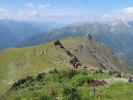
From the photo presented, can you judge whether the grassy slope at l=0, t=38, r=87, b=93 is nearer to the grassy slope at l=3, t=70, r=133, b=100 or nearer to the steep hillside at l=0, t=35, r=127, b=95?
the steep hillside at l=0, t=35, r=127, b=95

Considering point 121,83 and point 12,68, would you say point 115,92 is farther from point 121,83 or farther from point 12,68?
point 12,68

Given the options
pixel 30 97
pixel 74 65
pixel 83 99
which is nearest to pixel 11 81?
pixel 74 65

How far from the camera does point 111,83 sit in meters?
34.2

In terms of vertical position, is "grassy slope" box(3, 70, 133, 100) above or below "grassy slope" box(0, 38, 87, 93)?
below

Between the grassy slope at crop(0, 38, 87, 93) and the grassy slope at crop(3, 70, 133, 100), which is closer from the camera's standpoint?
the grassy slope at crop(3, 70, 133, 100)

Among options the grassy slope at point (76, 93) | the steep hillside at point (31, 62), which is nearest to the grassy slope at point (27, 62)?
the steep hillside at point (31, 62)

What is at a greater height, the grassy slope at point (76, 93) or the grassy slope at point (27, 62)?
the grassy slope at point (27, 62)

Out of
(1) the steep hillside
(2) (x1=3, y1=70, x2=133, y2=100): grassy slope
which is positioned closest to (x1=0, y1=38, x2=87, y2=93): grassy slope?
(1) the steep hillside

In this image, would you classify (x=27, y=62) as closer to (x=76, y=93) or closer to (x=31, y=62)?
(x=31, y=62)

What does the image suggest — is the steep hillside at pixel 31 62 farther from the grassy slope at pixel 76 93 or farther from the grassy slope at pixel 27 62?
the grassy slope at pixel 76 93

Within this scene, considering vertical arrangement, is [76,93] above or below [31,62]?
below

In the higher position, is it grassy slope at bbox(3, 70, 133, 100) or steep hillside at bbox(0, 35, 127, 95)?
steep hillside at bbox(0, 35, 127, 95)

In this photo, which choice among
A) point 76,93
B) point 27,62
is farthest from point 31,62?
point 76,93

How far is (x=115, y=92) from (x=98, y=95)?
2.06 metres
